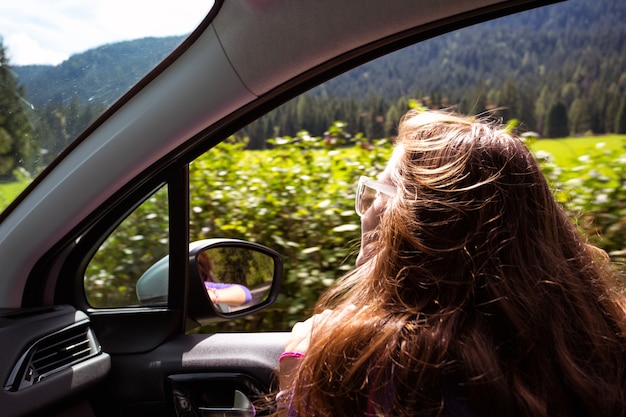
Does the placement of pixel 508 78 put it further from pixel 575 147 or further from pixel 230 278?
pixel 230 278

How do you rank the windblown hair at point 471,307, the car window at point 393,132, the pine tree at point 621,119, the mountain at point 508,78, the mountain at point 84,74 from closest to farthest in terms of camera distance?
the windblown hair at point 471,307 < the mountain at point 84,74 < the mountain at point 508,78 < the car window at point 393,132 < the pine tree at point 621,119

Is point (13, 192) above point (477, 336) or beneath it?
above

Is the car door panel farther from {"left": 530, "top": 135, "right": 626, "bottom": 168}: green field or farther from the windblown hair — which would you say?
{"left": 530, "top": 135, "right": 626, "bottom": 168}: green field

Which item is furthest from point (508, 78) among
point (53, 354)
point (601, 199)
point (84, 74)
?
point (53, 354)

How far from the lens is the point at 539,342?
4.58 feet

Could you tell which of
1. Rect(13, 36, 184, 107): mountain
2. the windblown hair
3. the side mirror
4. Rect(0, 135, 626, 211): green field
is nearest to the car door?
Rect(13, 36, 184, 107): mountain

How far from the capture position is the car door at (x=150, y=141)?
189 centimetres

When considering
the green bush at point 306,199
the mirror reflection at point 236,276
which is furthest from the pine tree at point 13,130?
the green bush at point 306,199

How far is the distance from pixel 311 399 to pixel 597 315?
0.69 meters

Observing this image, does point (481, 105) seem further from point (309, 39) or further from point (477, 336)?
point (477, 336)

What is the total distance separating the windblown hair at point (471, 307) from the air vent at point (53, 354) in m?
0.91

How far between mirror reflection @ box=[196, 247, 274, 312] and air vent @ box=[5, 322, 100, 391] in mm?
491

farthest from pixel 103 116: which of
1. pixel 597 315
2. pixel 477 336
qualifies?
pixel 597 315

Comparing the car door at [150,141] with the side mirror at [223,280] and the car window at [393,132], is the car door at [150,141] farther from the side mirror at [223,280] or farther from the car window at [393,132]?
the car window at [393,132]
